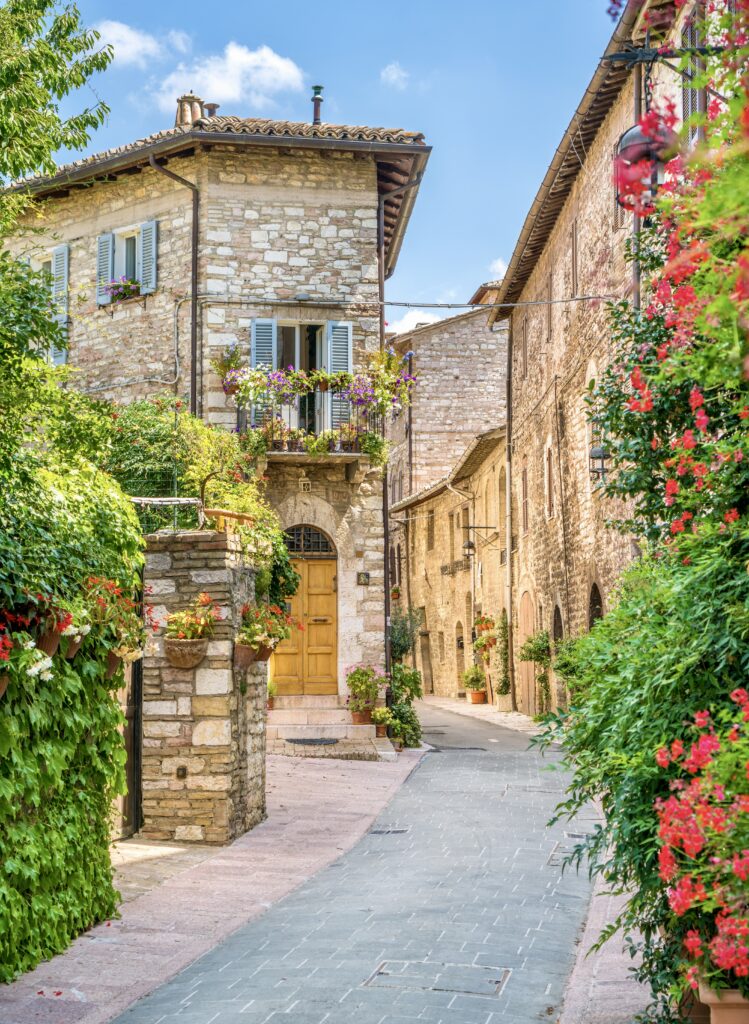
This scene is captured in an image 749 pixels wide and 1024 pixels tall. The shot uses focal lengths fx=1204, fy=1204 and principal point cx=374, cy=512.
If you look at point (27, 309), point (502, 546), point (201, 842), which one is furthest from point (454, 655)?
point (27, 309)

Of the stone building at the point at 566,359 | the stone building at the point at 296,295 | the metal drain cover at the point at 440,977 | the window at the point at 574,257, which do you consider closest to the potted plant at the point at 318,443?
the stone building at the point at 296,295

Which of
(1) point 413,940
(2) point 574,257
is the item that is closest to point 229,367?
(2) point 574,257

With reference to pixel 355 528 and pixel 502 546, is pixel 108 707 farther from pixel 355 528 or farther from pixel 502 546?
pixel 502 546

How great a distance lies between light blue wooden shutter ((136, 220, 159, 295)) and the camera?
18.4 meters

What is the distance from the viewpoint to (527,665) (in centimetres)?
2466

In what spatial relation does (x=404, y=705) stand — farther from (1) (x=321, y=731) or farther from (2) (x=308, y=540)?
(2) (x=308, y=540)

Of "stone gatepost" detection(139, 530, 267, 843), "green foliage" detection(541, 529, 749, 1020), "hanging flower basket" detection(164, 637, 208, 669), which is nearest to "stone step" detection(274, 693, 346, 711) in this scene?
"stone gatepost" detection(139, 530, 267, 843)

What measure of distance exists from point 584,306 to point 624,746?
A: 15.0m

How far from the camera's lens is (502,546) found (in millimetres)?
27625

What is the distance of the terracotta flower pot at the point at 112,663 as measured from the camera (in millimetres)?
7348

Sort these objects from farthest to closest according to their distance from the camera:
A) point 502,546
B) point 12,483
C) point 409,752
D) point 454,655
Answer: point 454,655 → point 502,546 → point 409,752 → point 12,483

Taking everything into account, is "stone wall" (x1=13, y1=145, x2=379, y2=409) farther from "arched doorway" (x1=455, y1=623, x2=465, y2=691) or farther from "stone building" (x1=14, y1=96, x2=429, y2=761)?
"arched doorway" (x1=455, y1=623, x2=465, y2=691)

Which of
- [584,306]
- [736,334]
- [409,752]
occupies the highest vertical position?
[584,306]

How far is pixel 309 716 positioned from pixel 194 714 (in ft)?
24.0
